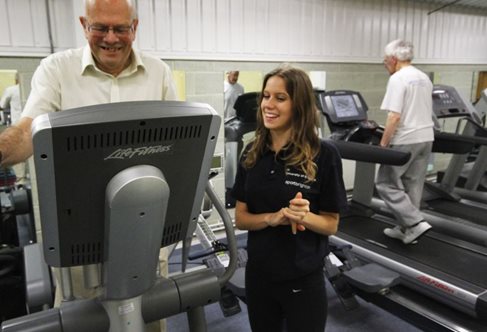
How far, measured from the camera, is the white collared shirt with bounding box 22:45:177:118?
1.51 m

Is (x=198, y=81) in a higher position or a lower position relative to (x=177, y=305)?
higher

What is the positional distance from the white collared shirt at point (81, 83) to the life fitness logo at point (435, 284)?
238 cm

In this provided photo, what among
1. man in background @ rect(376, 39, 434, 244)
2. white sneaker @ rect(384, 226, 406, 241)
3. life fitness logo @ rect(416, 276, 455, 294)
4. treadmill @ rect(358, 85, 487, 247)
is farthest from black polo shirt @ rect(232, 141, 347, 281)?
treadmill @ rect(358, 85, 487, 247)

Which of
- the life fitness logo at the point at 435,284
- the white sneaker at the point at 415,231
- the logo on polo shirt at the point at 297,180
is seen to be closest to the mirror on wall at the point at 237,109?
the white sneaker at the point at 415,231

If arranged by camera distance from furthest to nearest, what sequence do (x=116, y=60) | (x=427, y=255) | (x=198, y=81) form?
(x=198, y=81)
(x=427, y=255)
(x=116, y=60)

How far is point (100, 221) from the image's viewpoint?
2.76 feet

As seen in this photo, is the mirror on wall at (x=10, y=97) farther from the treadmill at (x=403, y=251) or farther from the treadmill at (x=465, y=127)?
the treadmill at (x=465, y=127)

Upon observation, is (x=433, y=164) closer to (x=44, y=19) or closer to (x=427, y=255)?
(x=427, y=255)

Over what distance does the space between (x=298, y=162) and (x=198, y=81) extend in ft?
9.03

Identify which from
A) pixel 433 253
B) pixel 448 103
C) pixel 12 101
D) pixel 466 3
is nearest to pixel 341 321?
pixel 433 253

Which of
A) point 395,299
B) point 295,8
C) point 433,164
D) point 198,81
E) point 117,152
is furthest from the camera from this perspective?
point 433,164

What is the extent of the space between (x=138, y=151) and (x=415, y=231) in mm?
3254

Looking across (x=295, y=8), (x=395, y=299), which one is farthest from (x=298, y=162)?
(x=295, y=8)

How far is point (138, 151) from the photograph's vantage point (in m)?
0.81
